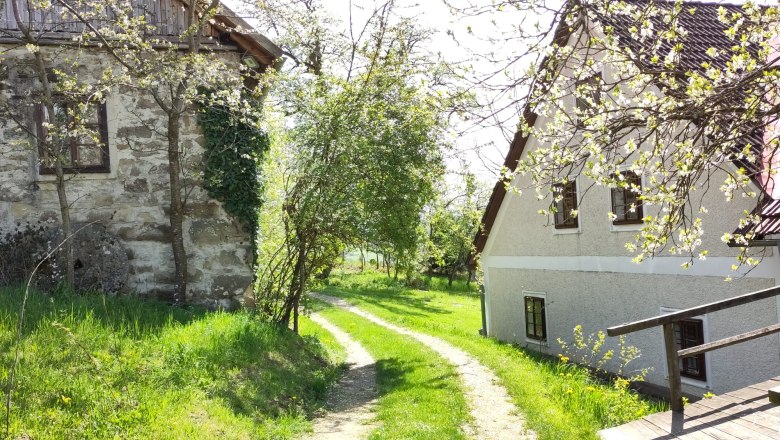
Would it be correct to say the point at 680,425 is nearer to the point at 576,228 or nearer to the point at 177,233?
the point at 177,233

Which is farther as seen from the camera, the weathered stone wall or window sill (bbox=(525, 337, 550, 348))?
window sill (bbox=(525, 337, 550, 348))

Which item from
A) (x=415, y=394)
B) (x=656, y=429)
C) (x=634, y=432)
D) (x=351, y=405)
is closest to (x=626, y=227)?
(x=415, y=394)

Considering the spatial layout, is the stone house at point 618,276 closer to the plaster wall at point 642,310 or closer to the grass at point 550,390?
the plaster wall at point 642,310

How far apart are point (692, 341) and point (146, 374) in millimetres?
8987

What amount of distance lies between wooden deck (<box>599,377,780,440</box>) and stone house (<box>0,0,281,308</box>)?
7.01m

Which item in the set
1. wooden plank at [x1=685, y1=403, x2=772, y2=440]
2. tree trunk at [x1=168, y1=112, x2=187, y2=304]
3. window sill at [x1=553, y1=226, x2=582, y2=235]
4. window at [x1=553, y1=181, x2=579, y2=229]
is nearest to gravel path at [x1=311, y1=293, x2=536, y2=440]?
wooden plank at [x1=685, y1=403, x2=772, y2=440]

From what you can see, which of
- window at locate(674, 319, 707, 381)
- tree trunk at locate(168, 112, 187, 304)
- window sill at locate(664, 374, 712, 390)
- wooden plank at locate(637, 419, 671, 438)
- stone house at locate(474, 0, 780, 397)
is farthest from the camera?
window at locate(674, 319, 707, 381)

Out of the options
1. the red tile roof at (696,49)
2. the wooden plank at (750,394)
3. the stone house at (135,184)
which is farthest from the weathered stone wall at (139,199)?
the wooden plank at (750,394)

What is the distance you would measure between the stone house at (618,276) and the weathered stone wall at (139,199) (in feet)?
17.7

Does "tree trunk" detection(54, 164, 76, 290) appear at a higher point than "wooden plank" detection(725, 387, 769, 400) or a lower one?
higher

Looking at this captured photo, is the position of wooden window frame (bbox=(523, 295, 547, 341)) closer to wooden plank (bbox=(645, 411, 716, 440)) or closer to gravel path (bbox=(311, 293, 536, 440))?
gravel path (bbox=(311, 293, 536, 440))

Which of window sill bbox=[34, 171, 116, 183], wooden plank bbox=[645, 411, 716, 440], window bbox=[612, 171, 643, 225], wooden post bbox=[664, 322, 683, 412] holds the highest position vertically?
window sill bbox=[34, 171, 116, 183]

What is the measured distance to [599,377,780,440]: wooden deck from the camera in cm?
439

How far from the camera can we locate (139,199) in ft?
32.4
